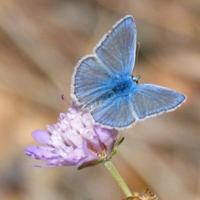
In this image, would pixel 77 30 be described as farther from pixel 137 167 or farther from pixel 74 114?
pixel 74 114

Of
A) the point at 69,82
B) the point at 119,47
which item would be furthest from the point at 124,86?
the point at 69,82

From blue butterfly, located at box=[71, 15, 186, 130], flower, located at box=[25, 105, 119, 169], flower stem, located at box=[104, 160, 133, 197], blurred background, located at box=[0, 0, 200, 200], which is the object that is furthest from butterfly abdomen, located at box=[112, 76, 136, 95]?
blurred background, located at box=[0, 0, 200, 200]

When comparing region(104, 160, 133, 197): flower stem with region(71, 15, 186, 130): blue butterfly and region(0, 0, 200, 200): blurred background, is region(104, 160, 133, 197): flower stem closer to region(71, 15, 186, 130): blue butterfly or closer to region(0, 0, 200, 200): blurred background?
region(71, 15, 186, 130): blue butterfly

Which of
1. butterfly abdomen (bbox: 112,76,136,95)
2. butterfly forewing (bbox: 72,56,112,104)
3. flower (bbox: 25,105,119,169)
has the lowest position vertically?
flower (bbox: 25,105,119,169)

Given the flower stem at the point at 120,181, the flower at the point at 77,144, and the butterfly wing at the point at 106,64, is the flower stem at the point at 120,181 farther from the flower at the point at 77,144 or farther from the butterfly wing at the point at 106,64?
the butterfly wing at the point at 106,64

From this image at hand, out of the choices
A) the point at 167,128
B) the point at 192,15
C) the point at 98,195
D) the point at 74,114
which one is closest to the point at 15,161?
the point at 98,195

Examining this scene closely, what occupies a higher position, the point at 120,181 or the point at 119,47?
the point at 119,47

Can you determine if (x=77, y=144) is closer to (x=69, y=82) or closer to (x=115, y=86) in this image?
(x=115, y=86)

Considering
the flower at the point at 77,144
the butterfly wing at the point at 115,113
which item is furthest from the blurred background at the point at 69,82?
the butterfly wing at the point at 115,113
